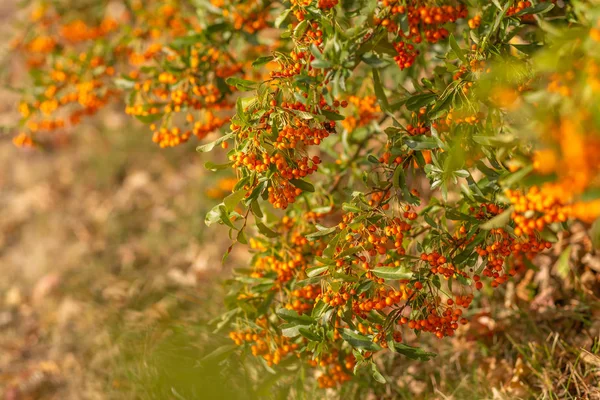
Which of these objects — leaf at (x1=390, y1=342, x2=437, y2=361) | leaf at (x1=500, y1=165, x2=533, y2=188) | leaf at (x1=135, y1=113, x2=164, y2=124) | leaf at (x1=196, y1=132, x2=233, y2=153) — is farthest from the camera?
leaf at (x1=135, y1=113, x2=164, y2=124)

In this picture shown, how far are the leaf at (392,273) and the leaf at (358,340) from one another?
26 centimetres

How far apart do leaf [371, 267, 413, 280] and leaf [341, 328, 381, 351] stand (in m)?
0.26

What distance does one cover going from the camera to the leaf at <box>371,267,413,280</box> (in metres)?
1.96

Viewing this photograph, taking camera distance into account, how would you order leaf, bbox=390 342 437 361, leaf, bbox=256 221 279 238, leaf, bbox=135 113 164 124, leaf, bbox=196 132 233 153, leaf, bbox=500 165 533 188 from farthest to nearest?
leaf, bbox=135 113 164 124 → leaf, bbox=256 221 279 238 → leaf, bbox=390 342 437 361 → leaf, bbox=196 132 233 153 → leaf, bbox=500 165 533 188

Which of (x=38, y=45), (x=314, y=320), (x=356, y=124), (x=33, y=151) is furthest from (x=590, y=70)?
(x=33, y=151)

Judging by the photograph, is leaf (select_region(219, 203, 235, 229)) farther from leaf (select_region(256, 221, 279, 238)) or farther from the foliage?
leaf (select_region(256, 221, 279, 238))

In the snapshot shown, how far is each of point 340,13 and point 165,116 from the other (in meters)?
0.92

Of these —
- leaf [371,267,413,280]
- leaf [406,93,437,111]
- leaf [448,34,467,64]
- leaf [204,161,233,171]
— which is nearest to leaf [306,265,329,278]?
leaf [371,267,413,280]

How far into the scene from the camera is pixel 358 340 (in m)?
2.09

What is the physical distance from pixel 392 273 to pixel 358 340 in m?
0.30

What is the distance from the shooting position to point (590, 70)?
1321 mm

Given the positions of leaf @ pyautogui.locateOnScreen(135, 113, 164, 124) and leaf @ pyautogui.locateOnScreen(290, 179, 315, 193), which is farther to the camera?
leaf @ pyautogui.locateOnScreen(135, 113, 164, 124)

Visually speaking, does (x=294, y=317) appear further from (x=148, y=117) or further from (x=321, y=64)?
(x=148, y=117)

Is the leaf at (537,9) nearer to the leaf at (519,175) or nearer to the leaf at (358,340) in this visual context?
the leaf at (519,175)
